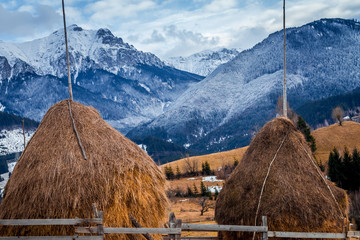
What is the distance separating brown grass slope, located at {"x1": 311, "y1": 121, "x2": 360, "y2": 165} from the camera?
95.7 metres

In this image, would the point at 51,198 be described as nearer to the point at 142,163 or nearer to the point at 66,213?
the point at 66,213

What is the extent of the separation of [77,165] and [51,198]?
119 centimetres

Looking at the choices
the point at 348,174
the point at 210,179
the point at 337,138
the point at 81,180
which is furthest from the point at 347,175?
the point at 337,138

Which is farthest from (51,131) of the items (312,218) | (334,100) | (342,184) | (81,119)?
(334,100)

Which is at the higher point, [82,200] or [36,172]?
[36,172]

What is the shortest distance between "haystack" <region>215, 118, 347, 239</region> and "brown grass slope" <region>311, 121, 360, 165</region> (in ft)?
273

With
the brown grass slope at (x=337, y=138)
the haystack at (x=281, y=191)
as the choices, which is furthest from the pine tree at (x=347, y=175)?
the brown grass slope at (x=337, y=138)

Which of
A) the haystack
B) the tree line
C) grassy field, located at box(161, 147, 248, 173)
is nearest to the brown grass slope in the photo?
grassy field, located at box(161, 147, 248, 173)

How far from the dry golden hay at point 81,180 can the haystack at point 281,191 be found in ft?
10.6

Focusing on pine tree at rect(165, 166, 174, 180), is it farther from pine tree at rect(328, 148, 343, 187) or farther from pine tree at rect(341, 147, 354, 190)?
pine tree at rect(341, 147, 354, 190)

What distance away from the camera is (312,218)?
11.8 metres

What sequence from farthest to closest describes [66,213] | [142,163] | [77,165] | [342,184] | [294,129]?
[342,184] < [294,129] < [142,163] < [77,165] < [66,213]

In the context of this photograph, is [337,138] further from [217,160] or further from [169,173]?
[169,173]

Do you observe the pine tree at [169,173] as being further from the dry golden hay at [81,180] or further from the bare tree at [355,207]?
the dry golden hay at [81,180]
